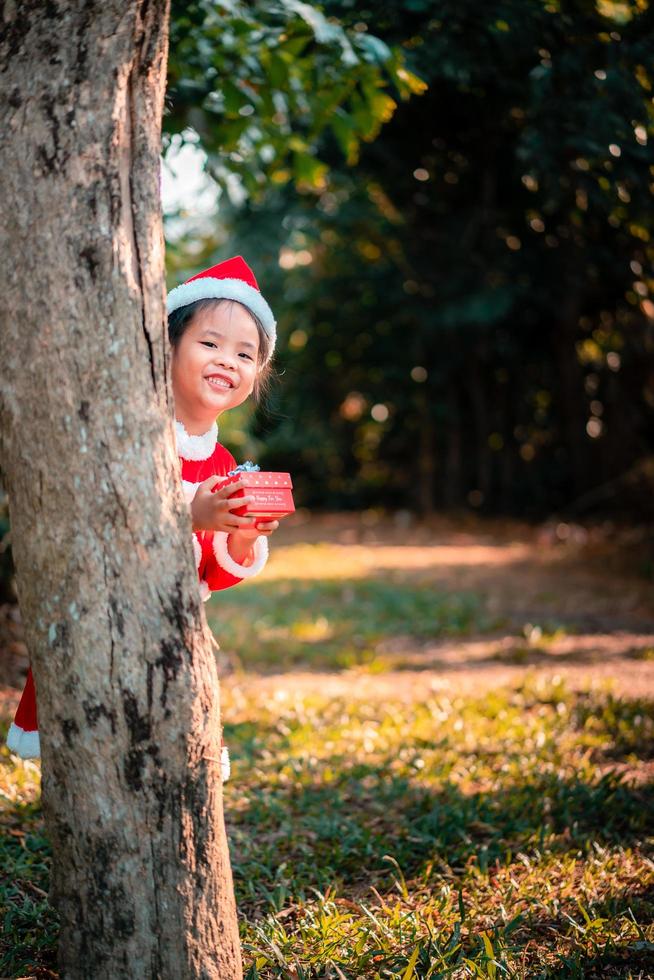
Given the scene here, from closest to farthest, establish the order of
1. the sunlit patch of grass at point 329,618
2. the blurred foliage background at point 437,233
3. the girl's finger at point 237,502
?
the girl's finger at point 237,502 < the blurred foliage background at point 437,233 < the sunlit patch of grass at point 329,618

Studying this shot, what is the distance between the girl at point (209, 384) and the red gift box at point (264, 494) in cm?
21

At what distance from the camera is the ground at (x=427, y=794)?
2.23m

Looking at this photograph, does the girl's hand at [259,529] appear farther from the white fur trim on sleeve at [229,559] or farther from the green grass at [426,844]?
the green grass at [426,844]

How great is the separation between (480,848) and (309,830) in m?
0.60

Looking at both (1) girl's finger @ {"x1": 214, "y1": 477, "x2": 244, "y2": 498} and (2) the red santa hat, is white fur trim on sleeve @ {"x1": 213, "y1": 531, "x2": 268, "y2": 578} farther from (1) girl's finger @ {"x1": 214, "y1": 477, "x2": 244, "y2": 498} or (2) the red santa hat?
(2) the red santa hat

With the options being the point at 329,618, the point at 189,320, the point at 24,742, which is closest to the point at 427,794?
the point at 24,742

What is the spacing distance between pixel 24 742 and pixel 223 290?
1331mm

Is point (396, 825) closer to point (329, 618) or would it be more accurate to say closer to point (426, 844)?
point (426, 844)

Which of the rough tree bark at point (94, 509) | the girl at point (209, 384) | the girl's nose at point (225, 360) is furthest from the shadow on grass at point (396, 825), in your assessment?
the girl's nose at point (225, 360)

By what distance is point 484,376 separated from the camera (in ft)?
45.6

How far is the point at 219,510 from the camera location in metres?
2.00

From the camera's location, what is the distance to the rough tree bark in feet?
5.30

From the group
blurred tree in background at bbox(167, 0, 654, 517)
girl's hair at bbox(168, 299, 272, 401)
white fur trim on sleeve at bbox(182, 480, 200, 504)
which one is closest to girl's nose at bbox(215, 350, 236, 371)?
girl's hair at bbox(168, 299, 272, 401)

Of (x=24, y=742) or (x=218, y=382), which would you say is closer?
(x=24, y=742)
